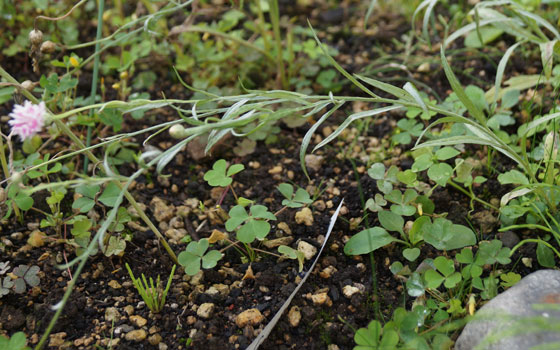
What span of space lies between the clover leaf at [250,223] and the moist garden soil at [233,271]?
11cm

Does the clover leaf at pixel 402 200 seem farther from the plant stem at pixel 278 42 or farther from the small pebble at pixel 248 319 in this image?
the plant stem at pixel 278 42

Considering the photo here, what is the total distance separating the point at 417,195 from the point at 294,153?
1.54 feet

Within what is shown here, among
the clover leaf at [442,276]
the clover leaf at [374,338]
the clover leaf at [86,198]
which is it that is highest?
the clover leaf at [86,198]

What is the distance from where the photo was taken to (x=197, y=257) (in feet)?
4.52

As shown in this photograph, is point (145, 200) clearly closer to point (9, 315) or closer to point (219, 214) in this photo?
point (219, 214)

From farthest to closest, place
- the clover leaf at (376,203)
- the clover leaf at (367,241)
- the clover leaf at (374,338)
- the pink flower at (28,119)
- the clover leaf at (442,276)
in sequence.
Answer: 1. the clover leaf at (376,203)
2. the clover leaf at (367,241)
3. the clover leaf at (442,276)
4. the clover leaf at (374,338)
5. the pink flower at (28,119)

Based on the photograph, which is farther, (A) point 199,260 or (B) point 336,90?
(B) point 336,90

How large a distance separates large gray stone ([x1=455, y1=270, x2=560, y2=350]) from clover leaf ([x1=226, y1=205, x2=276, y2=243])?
20.3 inches

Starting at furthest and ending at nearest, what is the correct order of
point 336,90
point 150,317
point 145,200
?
point 336,90 → point 145,200 → point 150,317

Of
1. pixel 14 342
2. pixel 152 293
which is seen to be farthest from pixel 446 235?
pixel 14 342

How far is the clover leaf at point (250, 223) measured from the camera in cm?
135

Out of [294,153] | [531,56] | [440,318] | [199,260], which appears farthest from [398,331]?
[531,56]

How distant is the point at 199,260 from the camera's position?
1368 millimetres

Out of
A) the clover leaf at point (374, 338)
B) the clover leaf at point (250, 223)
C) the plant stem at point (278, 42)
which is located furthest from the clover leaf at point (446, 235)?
the plant stem at point (278, 42)
